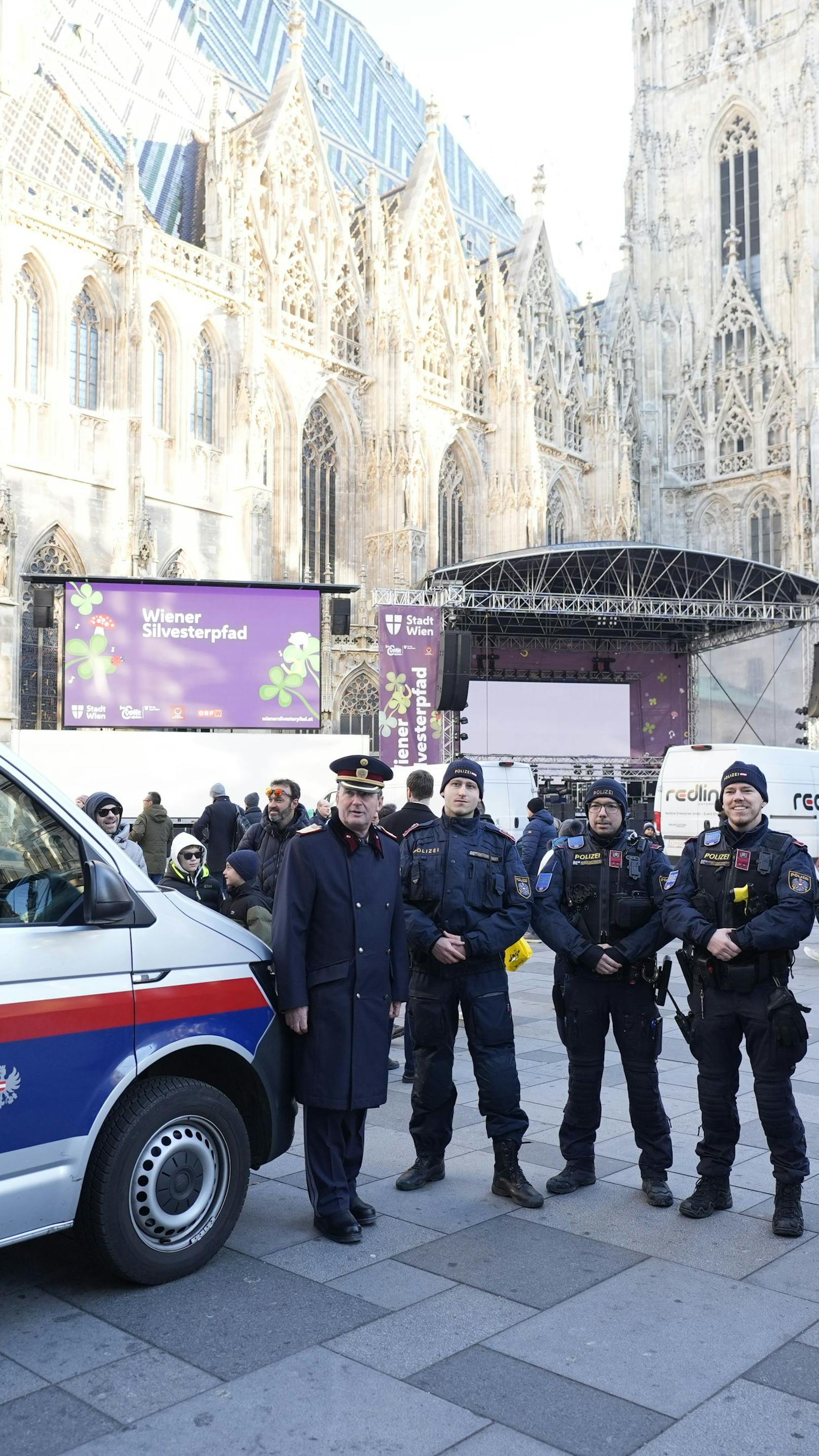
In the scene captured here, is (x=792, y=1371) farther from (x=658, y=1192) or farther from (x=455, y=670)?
(x=455, y=670)

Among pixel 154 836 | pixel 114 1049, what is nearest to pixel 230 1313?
pixel 114 1049

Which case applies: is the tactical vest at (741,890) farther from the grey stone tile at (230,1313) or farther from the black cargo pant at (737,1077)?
the grey stone tile at (230,1313)

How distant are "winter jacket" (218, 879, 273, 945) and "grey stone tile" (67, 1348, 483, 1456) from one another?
9.28 feet

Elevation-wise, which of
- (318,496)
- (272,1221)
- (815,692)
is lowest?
(272,1221)

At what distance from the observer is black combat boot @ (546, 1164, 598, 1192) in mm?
4922

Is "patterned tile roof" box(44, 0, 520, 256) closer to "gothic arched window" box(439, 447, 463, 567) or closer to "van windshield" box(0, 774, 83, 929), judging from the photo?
"gothic arched window" box(439, 447, 463, 567)

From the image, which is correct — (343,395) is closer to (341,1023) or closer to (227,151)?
(227,151)

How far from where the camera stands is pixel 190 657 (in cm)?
2119

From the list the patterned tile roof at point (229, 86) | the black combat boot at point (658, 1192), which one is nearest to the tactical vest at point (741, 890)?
the black combat boot at point (658, 1192)

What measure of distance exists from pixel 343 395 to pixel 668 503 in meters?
15.5

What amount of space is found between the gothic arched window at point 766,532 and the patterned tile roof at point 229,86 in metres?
14.8

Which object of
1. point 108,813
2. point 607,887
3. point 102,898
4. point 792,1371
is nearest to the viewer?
point 792,1371

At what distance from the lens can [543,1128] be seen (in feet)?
19.4

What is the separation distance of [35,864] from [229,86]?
37.2 meters
